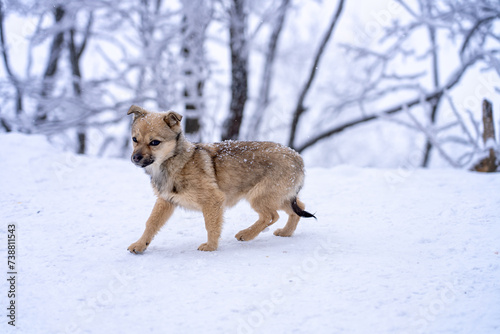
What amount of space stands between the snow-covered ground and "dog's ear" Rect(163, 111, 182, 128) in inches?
52.9

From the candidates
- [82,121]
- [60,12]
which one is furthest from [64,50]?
[82,121]

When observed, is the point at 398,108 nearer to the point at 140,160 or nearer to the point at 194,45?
the point at 194,45

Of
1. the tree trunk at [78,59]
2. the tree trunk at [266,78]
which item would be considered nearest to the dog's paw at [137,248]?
the tree trunk at [266,78]

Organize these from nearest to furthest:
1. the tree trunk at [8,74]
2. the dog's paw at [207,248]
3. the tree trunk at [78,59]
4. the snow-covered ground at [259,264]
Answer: the snow-covered ground at [259,264], the dog's paw at [207,248], the tree trunk at [8,74], the tree trunk at [78,59]

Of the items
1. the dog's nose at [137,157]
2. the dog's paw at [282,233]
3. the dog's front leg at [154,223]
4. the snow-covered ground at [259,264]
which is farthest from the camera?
the dog's paw at [282,233]

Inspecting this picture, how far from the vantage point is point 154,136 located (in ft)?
14.0

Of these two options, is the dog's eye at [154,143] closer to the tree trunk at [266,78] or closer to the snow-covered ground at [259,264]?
the snow-covered ground at [259,264]

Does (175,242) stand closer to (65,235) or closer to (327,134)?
(65,235)

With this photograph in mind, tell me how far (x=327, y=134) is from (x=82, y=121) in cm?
706

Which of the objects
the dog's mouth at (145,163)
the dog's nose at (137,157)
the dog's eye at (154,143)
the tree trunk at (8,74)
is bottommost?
the tree trunk at (8,74)

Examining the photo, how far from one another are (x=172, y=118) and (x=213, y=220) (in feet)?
3.97

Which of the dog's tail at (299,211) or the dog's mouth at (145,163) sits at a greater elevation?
the dog's mouth at (145,163)

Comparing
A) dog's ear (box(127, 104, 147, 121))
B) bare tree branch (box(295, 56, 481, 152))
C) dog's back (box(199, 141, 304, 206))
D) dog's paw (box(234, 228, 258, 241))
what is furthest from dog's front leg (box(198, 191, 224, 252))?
bare tree branch (box(295, 56, 481, 152))

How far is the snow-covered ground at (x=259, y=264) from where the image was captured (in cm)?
292
